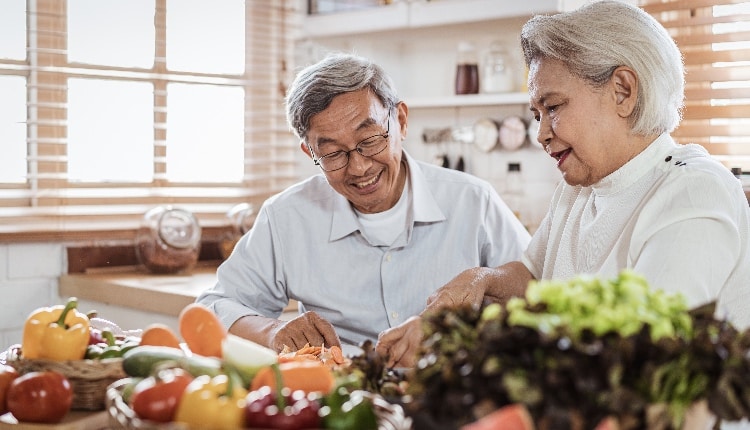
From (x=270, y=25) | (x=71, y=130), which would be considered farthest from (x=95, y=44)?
(x=270, y=25)

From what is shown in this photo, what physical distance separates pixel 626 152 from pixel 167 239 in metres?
2.44

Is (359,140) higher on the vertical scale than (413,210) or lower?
higher

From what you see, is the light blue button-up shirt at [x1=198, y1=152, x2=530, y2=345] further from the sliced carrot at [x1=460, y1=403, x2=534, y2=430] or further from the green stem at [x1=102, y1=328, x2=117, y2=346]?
the sliced carrot at [x1=460, y1=403, x2=534, y2=430]

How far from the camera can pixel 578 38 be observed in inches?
75.2

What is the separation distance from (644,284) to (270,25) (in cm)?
344

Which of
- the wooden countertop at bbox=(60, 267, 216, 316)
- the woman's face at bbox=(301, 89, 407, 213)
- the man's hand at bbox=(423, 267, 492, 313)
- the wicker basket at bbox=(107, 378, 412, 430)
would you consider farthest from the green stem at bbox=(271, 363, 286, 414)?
the wooden countertop at bbox=(60, 267, 216, 316)

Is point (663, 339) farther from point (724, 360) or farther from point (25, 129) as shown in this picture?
point (25, 129)

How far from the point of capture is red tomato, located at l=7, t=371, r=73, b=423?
158 cm

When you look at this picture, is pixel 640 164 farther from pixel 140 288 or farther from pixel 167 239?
pixel 167 239

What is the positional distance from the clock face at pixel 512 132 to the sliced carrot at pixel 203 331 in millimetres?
2468

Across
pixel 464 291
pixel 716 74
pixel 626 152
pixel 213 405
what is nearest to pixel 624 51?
pixel 626 152

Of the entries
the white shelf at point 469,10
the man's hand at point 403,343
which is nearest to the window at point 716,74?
the white shelf at point 469,10

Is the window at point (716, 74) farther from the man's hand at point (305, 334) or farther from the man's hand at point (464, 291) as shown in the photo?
the man's hand at point (305, 334)

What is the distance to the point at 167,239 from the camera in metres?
3.93
